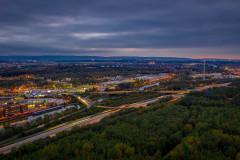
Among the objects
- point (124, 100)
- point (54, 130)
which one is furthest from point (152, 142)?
point (124, 100)

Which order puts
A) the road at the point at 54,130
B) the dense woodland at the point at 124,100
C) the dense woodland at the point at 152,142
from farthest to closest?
the dense woodland at the point at 124,100 → the road at the point at 54,130 → the dense woodland at the point at 152,142

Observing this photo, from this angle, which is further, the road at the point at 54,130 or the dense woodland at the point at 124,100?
the dense woodland at the point at 124,100

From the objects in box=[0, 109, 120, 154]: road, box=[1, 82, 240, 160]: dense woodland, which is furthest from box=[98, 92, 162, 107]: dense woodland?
box=[1, 82, 240, 160]: dense woodland

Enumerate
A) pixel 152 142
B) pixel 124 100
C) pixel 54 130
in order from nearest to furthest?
pixel 152 142 → pixel 54 130 → pixel 124 100

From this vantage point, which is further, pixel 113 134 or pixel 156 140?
pixel 113 134

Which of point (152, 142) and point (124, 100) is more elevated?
point (152, 142)

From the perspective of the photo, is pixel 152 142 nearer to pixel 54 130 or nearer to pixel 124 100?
pixel 54 130

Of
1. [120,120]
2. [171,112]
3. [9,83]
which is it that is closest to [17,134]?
[120,120]

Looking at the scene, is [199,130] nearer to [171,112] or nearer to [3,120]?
[171,112]

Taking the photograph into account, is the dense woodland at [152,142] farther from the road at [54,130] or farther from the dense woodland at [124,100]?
the dense woodland at [124,100]

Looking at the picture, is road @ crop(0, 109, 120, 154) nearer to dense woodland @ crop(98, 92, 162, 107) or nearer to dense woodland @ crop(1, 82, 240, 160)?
dense woodland @ crop(1, 82, 240, 160)

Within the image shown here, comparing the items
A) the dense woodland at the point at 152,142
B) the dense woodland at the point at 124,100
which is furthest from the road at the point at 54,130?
the dense woodland at the point at 124,100
